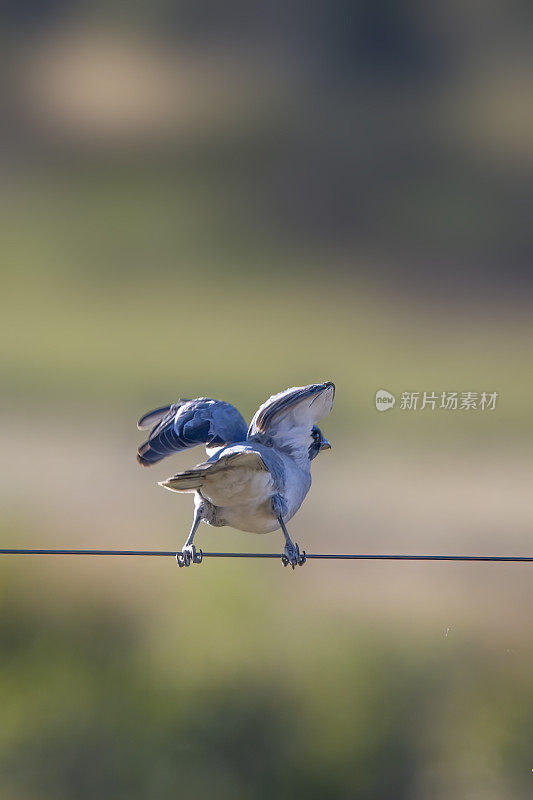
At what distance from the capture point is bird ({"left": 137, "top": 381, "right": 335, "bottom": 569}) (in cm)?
454

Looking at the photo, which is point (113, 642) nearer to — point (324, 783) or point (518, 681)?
point (324, 783)

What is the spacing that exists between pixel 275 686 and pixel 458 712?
5810mm

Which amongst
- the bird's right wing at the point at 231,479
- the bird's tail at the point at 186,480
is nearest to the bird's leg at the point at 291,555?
the bird's right wing at the point at 231,479

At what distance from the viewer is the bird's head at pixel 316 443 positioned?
541 cm

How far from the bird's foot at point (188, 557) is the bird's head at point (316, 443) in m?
1.03

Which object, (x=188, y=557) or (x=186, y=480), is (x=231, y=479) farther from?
(x=188, y=557)

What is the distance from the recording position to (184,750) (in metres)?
29.1

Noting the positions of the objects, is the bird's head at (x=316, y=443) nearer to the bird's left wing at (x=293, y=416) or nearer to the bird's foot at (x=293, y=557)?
the bird's left wing at (x=293, y=416)

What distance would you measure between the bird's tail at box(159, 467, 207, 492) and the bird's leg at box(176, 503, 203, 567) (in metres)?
0.35

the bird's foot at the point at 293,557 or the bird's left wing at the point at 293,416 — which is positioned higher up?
the bird's left wing at the point at 293,416

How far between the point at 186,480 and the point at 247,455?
1.01 ft

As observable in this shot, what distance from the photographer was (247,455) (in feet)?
14.6

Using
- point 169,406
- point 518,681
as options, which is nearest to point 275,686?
point 518,681

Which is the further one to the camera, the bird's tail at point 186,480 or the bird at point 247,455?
the bird at point 247,455
